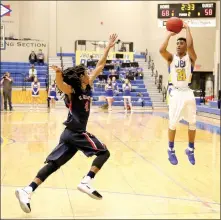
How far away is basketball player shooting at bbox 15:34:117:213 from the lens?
416 cm

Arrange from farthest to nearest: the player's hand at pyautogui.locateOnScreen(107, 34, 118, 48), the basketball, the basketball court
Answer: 1. the basketball court
2. the player's hand at pyautogui.locateOnScreen(107, 34, 118, 48)
3. the basketball

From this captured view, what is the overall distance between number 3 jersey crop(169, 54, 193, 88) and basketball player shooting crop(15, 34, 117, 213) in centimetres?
75

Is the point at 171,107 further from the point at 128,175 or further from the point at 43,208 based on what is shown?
the point at 128,175

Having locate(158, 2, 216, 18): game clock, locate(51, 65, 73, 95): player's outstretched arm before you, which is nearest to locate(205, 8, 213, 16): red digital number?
locate(158, 2, 216, 18): game clock

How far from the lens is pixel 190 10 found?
432cm

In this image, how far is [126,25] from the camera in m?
46.6

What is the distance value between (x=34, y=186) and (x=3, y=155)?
19924mm

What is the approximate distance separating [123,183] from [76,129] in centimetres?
1664

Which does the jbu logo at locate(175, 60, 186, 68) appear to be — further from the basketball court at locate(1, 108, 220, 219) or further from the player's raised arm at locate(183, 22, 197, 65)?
the basketball court at locate(1, 108, 220, 219)

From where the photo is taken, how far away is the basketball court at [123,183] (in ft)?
64.8

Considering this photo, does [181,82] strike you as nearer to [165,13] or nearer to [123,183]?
[165,13]

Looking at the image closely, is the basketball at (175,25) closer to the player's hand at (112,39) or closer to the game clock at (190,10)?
the game clock at (190,10)

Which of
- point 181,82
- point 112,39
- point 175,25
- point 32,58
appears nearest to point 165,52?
point 181,82

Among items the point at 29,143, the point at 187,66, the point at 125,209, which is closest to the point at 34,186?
the point at 187,66
